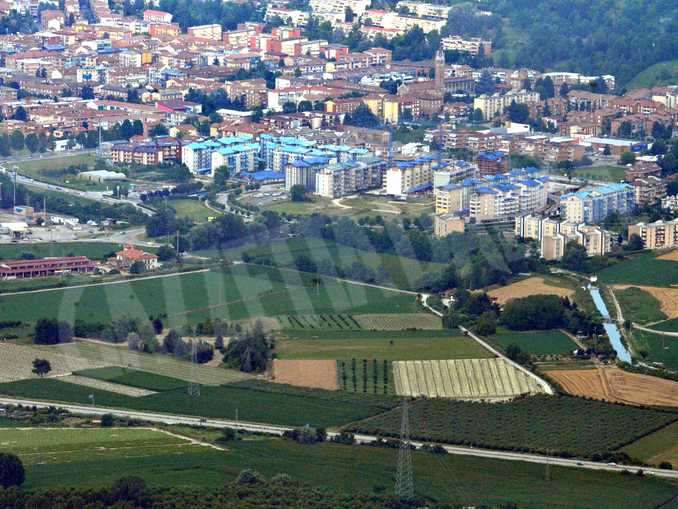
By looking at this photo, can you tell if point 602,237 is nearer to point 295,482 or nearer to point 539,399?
point 539,399

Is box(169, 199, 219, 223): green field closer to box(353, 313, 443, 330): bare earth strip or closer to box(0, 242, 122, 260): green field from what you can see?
box(0, 242, 122, 260): green field

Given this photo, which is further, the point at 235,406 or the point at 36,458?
the point at 235,406

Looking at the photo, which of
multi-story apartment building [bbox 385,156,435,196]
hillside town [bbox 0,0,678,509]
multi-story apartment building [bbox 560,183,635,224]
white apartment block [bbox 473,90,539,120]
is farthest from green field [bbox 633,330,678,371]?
white apartment block [bbox 473,90,539,120]

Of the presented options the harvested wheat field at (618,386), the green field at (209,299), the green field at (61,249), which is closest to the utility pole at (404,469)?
the harvested wheat field at (618,386)

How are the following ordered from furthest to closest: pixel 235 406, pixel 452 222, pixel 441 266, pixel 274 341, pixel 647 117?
1. pixel 647 117
2. pixel 452 222
3. pixel 441 266
4. pixel 274 341
5. pixel 235 406

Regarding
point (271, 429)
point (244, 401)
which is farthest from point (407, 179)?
point (271, 429)

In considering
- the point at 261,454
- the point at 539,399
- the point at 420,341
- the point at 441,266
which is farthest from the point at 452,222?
the point at 261,454

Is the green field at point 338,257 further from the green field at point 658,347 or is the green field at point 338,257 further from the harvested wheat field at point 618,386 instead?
the harvested wheat field at point 618,386
